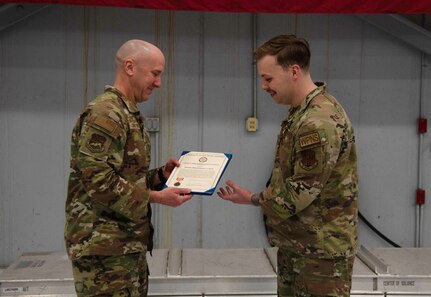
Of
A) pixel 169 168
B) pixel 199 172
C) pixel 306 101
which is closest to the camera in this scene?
pixel 306 101

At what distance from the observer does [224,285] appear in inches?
101

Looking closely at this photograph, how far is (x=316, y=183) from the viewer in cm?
168

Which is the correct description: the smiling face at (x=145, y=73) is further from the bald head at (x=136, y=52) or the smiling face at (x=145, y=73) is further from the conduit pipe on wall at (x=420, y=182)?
the conduit pipe on wall at (x=420, y=182)

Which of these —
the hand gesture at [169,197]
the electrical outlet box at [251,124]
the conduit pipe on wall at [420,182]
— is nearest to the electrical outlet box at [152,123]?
the electrical outlet box at [251,124]

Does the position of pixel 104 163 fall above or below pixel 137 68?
below

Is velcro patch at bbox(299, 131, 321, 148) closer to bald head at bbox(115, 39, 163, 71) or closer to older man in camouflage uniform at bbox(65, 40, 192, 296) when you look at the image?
older man in camouflage uniform at bbox(65, 40, 192, 296)

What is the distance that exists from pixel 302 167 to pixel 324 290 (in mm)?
500

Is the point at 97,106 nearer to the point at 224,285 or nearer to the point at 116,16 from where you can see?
the point at 224,285

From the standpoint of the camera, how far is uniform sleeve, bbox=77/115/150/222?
165cm

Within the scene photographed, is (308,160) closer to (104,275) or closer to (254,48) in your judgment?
(104,275)

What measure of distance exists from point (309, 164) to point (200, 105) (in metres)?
1.91

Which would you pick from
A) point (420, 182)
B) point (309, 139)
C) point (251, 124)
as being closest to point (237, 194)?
point (309, 139)

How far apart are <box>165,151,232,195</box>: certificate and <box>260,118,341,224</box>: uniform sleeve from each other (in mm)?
306

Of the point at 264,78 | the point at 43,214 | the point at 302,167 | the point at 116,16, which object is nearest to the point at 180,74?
the point at 116,16
